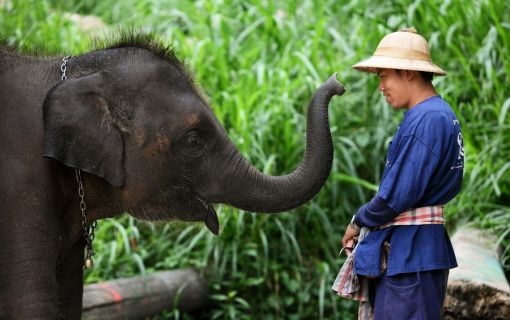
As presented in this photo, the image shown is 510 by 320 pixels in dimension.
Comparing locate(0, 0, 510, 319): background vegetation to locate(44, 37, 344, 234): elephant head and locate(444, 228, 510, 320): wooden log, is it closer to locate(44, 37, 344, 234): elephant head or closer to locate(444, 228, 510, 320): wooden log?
locate(444, 228, 510, 320): wooden log

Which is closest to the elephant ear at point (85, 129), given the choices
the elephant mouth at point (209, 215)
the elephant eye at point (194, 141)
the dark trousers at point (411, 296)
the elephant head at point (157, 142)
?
the elephant head at point (157, 142)

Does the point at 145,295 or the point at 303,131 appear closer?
the point at 145,295

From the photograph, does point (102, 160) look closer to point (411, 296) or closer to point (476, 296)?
point (411, 296)

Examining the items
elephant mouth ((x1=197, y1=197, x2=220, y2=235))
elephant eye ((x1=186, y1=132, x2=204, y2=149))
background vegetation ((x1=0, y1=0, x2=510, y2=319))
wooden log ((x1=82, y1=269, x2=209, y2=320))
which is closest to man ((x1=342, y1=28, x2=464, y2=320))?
elephant mouth ((x1=197, y1=197, x2=220, y2=235))

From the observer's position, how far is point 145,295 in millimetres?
5949

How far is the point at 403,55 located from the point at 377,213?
0.69 meters

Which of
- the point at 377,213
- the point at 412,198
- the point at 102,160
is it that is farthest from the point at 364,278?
the point at 102,160

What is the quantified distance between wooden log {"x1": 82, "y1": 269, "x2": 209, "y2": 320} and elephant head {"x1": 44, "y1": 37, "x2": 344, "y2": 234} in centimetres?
167

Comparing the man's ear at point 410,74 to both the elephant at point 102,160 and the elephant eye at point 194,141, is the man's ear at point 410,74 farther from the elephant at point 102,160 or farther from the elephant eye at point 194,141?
the elephant eye at point 194,141

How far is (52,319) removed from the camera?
3709mm

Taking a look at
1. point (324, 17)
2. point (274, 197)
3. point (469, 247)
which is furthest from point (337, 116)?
point (274, 197)

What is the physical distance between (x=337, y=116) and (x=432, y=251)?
11.3ft

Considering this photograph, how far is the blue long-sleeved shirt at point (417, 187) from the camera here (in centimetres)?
364

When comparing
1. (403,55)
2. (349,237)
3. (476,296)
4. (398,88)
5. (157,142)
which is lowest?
(476,296)
